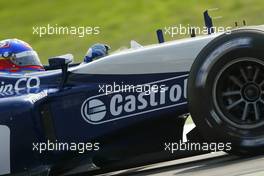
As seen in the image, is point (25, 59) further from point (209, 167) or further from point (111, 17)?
point (111, 17)

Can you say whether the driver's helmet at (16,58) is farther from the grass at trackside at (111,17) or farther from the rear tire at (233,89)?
the grass at trackside at (111,17)

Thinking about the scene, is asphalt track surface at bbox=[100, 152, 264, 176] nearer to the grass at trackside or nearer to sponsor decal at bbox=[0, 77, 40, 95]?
sponsor decal at bbox=[0, 77, 40, 95]

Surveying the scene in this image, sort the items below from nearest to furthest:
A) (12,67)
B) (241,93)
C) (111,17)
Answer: (241,93) < (12,67) < (111,17)

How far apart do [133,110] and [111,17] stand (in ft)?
53.1

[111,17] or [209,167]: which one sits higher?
[111,17]

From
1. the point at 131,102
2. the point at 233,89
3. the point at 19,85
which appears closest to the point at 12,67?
the point at 19,85

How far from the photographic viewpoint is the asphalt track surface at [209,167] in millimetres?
5039

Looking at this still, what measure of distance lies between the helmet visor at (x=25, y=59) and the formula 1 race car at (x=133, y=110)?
1.16 metres

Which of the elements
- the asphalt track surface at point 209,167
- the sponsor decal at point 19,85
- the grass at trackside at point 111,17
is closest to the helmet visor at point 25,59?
the sponsor decal at point 19,85

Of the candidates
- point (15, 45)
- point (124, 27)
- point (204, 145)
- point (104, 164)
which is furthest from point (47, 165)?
point (124, 27)

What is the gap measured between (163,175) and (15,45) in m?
2.64

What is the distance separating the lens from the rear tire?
18.4 feet

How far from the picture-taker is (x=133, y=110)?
6023 mm

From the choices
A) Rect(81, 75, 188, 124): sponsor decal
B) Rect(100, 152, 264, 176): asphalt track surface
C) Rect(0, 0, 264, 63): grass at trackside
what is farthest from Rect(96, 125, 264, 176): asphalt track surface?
Rect(0, 0, 264, 63): grass at trackside
